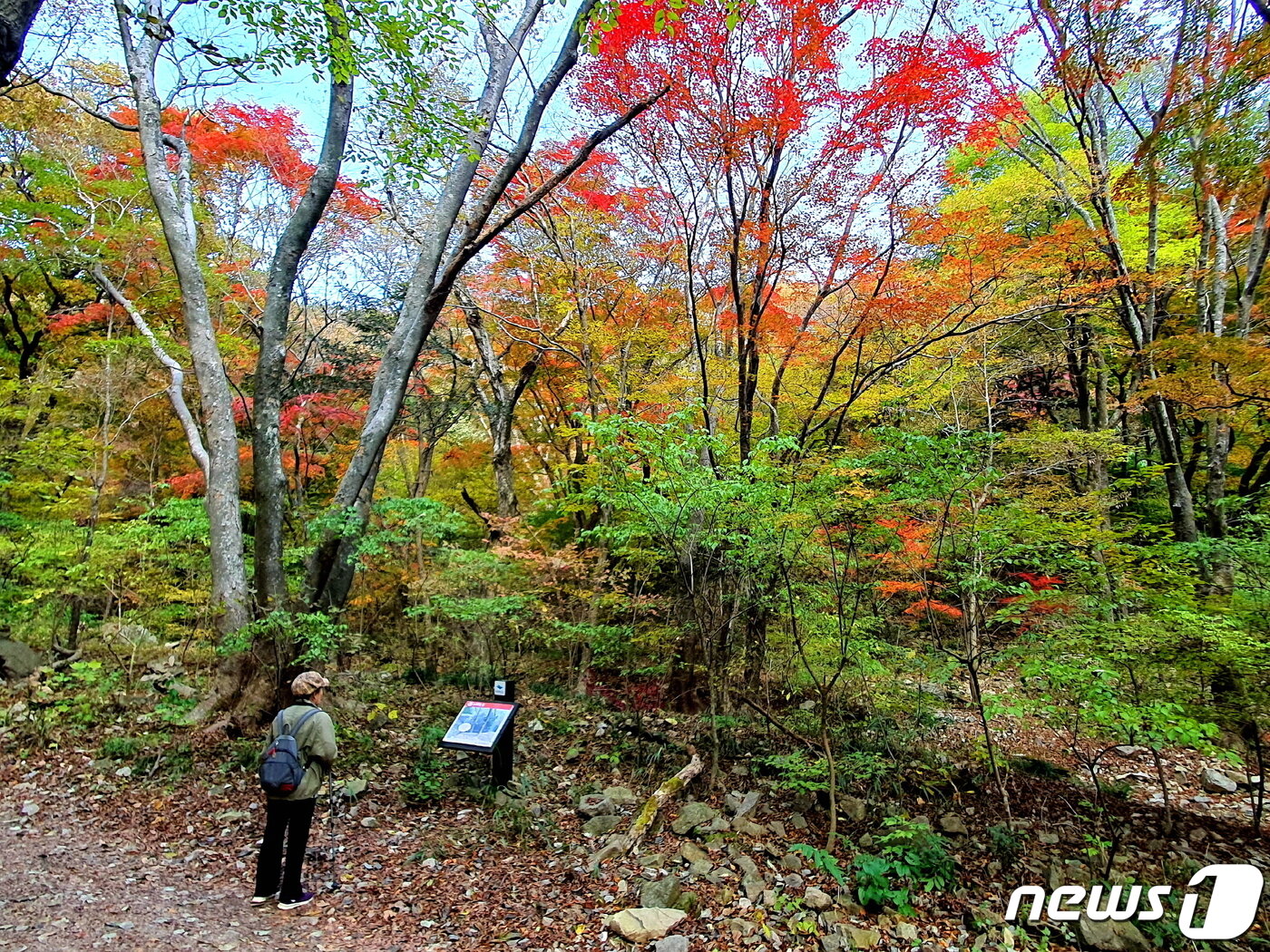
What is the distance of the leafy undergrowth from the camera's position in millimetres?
3627

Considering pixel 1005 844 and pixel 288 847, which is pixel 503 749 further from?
pixel 1005 844

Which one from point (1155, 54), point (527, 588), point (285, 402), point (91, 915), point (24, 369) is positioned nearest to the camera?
point (91, 915)

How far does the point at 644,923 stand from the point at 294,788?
2.32 m

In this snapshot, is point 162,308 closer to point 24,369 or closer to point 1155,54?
point 24,369

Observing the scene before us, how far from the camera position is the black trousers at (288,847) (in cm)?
367

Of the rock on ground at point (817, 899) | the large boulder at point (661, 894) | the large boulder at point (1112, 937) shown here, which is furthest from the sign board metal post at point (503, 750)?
the large boulder at point (1112, 937)

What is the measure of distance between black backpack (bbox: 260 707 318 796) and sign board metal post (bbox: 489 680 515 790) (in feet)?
6.47

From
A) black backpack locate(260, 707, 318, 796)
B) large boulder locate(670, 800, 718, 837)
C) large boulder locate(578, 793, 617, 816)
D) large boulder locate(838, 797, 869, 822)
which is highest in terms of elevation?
black backpack locate(260, 707, 318, 796)

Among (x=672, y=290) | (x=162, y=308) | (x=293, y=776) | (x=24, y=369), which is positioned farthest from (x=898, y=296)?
(x=24, y=369)

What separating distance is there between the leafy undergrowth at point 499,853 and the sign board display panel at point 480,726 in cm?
56

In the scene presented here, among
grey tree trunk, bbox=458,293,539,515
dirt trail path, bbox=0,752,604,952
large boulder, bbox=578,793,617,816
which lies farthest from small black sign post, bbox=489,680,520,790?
grey tree trunk, bbox=458,293,539,515

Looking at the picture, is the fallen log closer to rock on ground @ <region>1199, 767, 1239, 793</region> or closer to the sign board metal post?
→ the sign board metal post

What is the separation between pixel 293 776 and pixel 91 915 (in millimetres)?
1323

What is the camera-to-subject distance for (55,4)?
23.3ft
